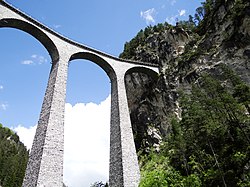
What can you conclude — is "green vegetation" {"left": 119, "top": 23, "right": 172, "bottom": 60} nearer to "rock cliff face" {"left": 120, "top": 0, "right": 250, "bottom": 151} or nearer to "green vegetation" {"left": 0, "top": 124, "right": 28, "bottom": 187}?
"rock cliff face" {"left": 120, "top": 0, "right": 250, "bottom": 151}

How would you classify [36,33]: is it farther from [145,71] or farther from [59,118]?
[145,71]

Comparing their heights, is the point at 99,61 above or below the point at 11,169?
above

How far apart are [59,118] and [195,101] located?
29.0 feet

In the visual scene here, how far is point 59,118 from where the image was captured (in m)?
14.2

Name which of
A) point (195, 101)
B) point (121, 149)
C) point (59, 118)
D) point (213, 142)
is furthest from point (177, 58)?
point (59, 118)

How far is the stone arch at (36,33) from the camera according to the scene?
1642 cm

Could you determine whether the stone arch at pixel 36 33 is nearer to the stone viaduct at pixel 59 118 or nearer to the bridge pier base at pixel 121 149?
the stone viaduct at pixel 59 118

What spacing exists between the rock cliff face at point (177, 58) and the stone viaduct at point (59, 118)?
16.1 feet

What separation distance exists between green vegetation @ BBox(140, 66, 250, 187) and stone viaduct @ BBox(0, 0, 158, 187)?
77.2 inches

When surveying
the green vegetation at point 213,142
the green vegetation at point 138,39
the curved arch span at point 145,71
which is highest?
the green vegetation at point 138,39

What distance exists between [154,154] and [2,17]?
15.8m

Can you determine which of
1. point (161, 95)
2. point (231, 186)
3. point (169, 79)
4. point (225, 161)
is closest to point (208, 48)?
point (169, 79)

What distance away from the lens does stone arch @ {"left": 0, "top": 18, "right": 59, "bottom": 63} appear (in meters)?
16.4

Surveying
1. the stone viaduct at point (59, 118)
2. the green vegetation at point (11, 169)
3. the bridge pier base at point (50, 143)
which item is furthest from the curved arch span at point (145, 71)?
the green vegetation at point (11, 169)
